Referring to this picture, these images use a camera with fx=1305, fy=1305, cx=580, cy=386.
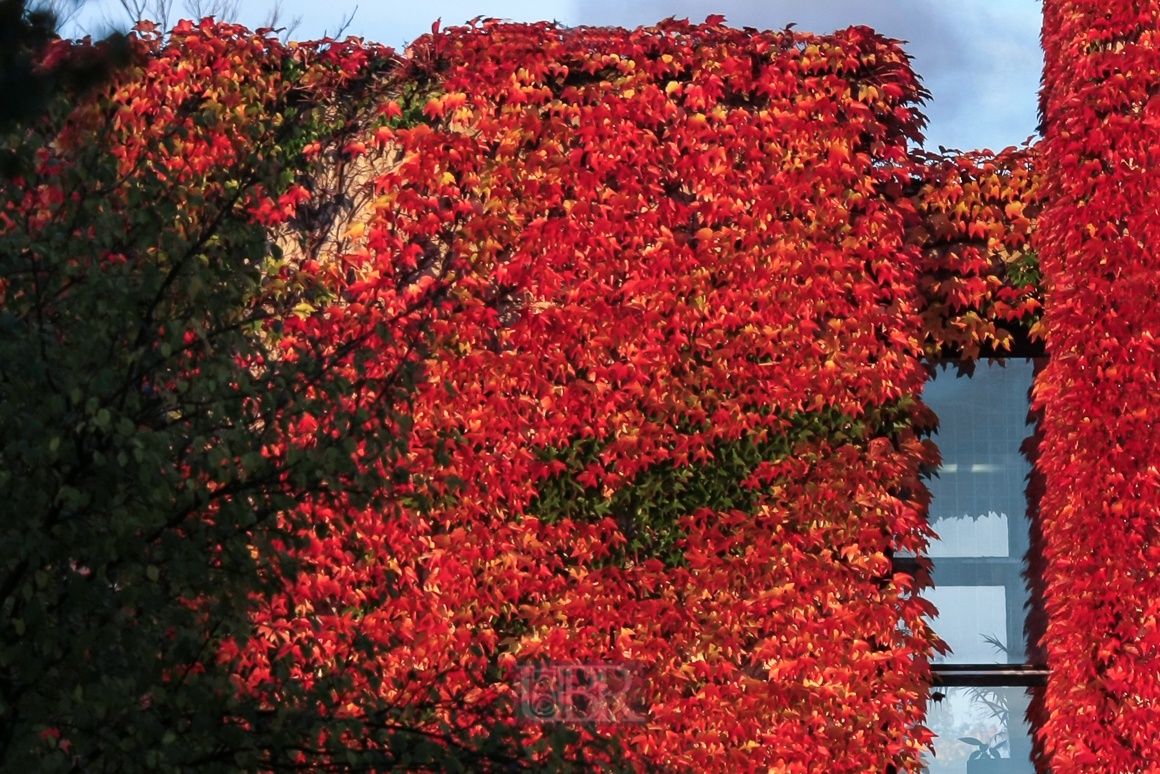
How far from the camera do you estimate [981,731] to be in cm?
895

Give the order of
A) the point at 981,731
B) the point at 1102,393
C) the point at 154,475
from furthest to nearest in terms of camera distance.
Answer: the point at 981,731, the point at 1102,393, the point at 154,475

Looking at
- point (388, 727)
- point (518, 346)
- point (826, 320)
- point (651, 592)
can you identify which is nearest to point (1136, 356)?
point (826, 320)

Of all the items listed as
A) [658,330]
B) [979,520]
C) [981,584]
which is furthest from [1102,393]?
[658,330]

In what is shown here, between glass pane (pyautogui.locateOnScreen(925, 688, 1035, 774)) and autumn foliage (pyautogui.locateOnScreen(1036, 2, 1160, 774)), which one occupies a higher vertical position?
autumn foliage (pyautogui.locateOnScreen(1036, 2, 1160, 774))

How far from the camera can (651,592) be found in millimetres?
8328

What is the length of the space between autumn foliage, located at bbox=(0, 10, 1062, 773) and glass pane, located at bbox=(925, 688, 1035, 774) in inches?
29.0

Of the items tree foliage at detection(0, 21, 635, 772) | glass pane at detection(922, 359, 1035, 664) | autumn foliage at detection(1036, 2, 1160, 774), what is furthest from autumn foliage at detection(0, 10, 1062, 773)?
tree foliage at detection(0, 21, 635, 772)

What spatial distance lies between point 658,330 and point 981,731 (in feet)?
11.7

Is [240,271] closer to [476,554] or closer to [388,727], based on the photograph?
[388,727]

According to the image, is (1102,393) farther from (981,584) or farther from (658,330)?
(658,330)

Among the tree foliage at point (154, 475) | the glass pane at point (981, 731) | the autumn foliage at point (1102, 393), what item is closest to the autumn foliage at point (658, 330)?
the autumn foliage at point (1102, 393)

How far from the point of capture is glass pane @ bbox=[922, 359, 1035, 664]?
8.95 metres

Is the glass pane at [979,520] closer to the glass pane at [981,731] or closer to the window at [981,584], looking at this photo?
the window at [981,584]

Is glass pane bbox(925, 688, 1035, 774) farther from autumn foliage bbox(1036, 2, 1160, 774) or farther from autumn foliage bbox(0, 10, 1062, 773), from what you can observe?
autumn foliage bbox(0, 10, 1062, 773)
